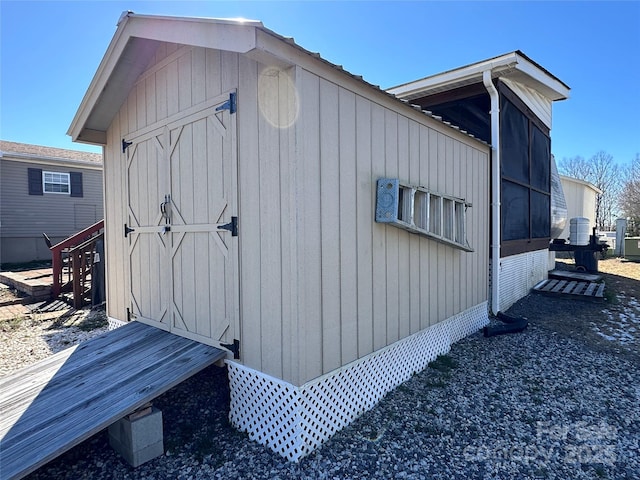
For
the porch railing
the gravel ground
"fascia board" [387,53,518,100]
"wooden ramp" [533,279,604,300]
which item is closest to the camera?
the gravel ground

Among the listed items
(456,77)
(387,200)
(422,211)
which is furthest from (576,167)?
(387,200)

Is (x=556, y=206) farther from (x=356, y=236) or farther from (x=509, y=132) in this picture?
(x=356, y=236)

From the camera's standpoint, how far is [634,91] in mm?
16562

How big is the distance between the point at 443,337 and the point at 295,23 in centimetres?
405

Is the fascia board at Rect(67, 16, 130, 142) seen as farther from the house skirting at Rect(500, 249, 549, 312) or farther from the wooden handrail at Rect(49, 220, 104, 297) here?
the house skirting at Rect(500, 249, 549, 312)

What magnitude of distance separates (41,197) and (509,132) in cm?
1427

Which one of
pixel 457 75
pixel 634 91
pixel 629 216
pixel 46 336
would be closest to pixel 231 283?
pixel 46 336

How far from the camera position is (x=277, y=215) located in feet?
7.48

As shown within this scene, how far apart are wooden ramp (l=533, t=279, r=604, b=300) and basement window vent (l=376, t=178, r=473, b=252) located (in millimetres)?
3852

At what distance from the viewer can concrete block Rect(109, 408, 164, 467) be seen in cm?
212

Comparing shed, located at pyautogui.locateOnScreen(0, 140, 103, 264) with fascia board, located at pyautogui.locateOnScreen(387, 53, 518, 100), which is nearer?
fascia board, located at pyautogui.locateOnScreen(387, 53, 518, 100)

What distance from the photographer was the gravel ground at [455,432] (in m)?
2.10

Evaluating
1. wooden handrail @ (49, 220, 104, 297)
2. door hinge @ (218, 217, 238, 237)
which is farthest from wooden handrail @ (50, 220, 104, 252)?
door hinge @ (218, 217, 238, 237)

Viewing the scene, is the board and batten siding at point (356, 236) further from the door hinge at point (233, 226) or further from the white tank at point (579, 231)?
the white tank at point (579, 231)
